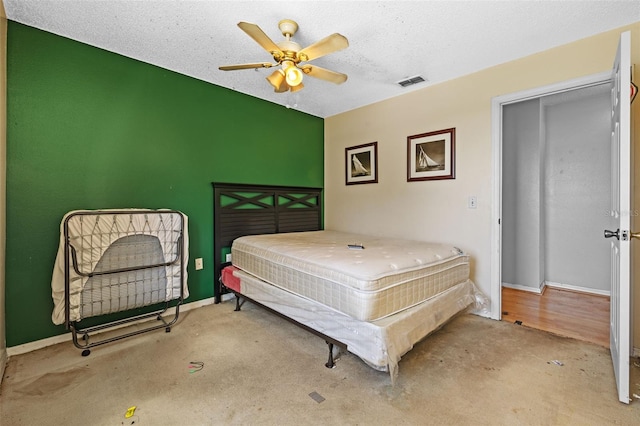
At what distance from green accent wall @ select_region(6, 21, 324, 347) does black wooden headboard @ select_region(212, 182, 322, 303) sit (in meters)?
0.10

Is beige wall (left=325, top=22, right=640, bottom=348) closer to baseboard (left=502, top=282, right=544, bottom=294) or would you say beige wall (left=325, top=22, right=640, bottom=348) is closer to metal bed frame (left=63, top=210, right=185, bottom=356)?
baseboard (left=502, top=282, right=544, bottom=294)

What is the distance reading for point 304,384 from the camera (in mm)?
1776

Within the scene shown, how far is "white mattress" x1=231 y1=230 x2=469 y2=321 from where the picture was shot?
5.86ft

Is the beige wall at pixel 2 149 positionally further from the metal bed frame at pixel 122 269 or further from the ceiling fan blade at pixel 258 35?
the ceiling fan blade at pixel 258 35

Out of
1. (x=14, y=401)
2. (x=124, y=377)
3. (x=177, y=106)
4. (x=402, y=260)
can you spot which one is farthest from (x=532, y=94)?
(x=14, y=401)

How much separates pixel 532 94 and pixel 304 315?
2711mm

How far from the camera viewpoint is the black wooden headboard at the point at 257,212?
3.24 meters

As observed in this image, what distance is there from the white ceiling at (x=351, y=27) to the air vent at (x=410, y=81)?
130 millimetres

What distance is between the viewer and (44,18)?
2.11 metres

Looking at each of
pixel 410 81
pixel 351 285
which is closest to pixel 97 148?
pixel 351 285

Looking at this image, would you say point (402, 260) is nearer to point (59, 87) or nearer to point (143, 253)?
point (143, 253)

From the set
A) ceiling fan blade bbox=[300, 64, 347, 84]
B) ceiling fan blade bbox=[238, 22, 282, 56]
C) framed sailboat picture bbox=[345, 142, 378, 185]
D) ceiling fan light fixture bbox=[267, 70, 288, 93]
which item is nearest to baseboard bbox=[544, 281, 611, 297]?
framed sailboat picture bbox=[345, 142, 378, 185]

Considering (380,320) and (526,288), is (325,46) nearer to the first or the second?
(380,320)

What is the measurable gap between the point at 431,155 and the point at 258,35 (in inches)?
87.0
